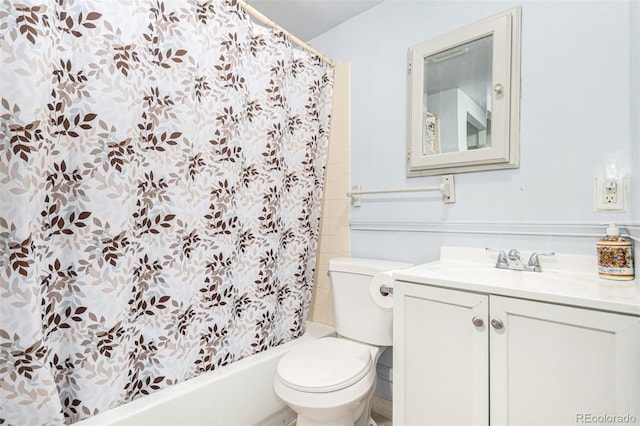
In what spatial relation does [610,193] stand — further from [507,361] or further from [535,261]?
[507,361]

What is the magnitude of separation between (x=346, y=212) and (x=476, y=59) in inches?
41.3

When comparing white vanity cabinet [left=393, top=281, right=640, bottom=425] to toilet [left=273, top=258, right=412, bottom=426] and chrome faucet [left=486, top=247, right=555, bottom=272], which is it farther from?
chrome faucet [left=486, top=247, right=555, bottom=272]

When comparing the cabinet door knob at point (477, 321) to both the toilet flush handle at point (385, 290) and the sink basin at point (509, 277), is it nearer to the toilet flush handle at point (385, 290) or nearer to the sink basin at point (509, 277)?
the sink basin at point (509, 277)

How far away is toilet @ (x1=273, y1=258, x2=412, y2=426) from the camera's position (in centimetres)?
120

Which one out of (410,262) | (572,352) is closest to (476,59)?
(410,262)

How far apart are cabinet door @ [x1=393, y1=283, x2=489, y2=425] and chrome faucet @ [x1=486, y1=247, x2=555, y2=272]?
0.42 m

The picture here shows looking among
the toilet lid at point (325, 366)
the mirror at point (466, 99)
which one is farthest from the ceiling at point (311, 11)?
the toilet lid at point (325, 366)

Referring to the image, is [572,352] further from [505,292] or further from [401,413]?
[401,413]

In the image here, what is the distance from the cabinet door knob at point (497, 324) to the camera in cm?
95

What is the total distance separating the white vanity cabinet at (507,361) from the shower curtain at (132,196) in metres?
0.77

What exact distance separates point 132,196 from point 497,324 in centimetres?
128

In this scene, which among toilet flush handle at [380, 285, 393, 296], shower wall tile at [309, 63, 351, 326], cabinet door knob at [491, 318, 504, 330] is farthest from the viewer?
shower wall tile at [309, 63, 351, 326]

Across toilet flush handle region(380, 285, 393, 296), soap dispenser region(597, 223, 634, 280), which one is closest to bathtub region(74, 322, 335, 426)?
toilet flush handle region(380, 285, 393, 296)

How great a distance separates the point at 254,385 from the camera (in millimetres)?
1431
